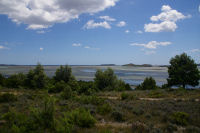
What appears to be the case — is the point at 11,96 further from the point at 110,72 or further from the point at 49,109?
the point at 110,72

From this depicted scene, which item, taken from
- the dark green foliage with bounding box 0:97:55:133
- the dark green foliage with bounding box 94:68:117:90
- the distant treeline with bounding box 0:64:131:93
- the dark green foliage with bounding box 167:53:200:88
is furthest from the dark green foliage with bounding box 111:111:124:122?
the dark green foliage with bounding box 94:68:117:90

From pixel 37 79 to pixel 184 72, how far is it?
3025 centimetres

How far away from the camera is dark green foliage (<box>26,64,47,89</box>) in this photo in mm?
30594

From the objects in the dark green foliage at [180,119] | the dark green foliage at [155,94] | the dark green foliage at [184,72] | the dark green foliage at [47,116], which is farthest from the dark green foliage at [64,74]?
the dark green foliage at [180,119]

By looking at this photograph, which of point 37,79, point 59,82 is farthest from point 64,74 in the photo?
point 59,82

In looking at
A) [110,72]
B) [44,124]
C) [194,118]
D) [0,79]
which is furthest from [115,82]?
[44,124]

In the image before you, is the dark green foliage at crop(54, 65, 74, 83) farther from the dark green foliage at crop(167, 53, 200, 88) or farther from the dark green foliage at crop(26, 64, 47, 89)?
the dark green foliage at crop(167, 53, 200, 88)

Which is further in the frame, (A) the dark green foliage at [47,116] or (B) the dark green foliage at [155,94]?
(B) the dark green foliage at [155,94]

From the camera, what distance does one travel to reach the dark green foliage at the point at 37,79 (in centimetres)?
3059

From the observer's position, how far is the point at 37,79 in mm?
30938

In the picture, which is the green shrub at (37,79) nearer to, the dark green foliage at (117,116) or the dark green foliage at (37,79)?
the dark green foliage at (37,79)

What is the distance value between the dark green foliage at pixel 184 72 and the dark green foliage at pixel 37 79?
2695 centimetres

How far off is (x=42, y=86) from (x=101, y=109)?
83.3ft

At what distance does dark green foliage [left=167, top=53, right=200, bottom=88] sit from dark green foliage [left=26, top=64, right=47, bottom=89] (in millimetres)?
26948
